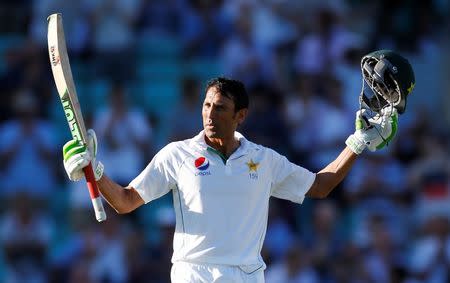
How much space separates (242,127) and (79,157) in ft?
15.4

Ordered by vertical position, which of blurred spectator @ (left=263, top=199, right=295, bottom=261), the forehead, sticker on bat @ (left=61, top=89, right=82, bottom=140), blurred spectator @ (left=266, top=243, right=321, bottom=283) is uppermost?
sticker on bat @ (left=61, top=89, right=82, bottom=140)

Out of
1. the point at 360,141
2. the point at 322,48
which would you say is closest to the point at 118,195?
the point at 360,141

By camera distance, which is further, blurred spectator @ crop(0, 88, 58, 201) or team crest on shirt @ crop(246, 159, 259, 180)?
blurred spectator @ crop(0, 88, 58, 201)

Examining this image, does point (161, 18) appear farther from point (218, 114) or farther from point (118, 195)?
point (118, 195)

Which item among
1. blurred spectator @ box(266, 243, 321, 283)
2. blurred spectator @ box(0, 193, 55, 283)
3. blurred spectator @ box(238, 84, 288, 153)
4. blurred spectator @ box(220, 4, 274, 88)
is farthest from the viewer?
blurred spectator @ box(220, 4, 274, 88)

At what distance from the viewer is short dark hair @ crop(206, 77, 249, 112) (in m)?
5.84

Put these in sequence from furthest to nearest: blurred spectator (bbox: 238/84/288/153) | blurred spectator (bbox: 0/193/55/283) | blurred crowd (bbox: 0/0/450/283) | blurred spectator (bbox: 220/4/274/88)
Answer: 1. blurred spectator (bbox: 220/4/274/88)
2. blurred spectator (bbox: 238/84/288/153)
3. blurred spectator (bbox: 0/193/55/283)
4. blurred crowd (bbox: 0/0/450/283)

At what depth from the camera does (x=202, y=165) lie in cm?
581

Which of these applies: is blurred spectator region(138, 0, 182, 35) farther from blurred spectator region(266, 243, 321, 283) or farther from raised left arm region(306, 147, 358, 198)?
raised left arm region(306, 147, 358, 198)

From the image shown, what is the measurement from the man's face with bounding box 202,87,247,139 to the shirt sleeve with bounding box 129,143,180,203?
0.73ft

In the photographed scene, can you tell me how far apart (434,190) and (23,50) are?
3.84 meters

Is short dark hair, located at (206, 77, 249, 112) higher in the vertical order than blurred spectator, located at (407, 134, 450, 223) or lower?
higher

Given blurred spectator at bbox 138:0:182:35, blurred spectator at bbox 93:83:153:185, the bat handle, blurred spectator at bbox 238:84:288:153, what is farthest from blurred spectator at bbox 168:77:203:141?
the bat handle

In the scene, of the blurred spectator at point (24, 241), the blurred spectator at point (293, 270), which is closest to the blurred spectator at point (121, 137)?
the blurred spectator at point (24, 241)
